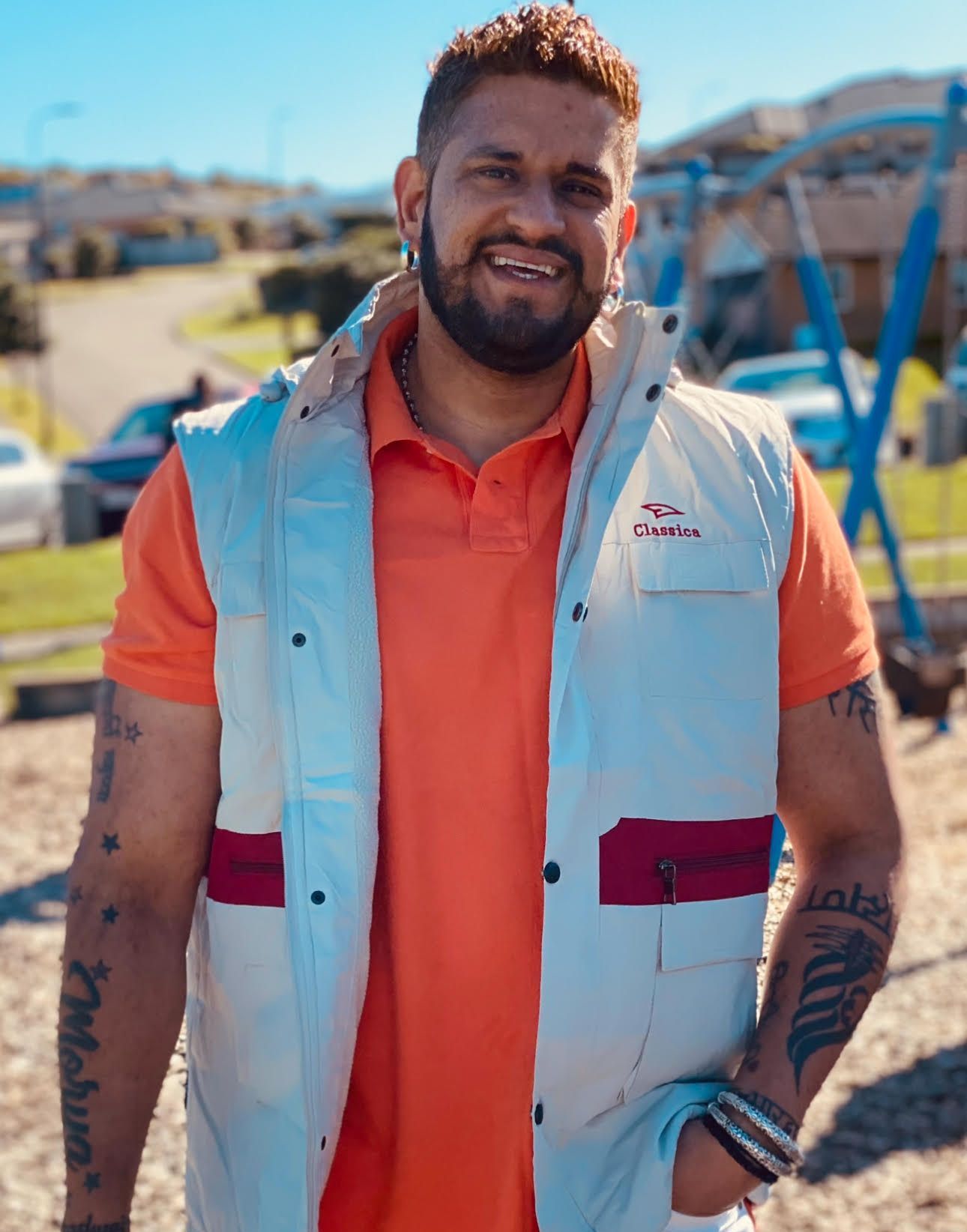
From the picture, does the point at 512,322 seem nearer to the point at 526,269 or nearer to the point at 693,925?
the point at 526,269

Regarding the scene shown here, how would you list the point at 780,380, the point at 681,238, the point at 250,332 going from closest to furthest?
1. the point at 681,238
2. the point at 780,380
3. the point at 250,332

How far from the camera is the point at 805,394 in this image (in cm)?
1988

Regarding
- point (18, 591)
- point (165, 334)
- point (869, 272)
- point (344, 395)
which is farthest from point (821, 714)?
point (165, 334)

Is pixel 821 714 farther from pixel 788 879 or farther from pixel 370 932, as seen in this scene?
pixel 370 932

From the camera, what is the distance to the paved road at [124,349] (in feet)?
128

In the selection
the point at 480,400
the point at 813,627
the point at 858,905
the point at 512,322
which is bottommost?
the point at 858,905

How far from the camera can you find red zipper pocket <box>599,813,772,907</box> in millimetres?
1857

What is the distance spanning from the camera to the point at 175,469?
195cm

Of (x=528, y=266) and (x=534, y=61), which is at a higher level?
(x=534, y=61)

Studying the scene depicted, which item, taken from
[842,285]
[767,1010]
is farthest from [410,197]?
[842,285]

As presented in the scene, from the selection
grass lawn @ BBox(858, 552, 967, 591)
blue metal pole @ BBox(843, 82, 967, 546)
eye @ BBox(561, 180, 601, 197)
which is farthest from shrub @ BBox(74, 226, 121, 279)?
eye @ BBox(561, 180, 601, 197)

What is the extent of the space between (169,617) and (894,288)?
16.7ft

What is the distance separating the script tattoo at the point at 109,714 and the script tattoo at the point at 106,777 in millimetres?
25

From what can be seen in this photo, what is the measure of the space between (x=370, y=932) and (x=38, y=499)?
51.2ft
